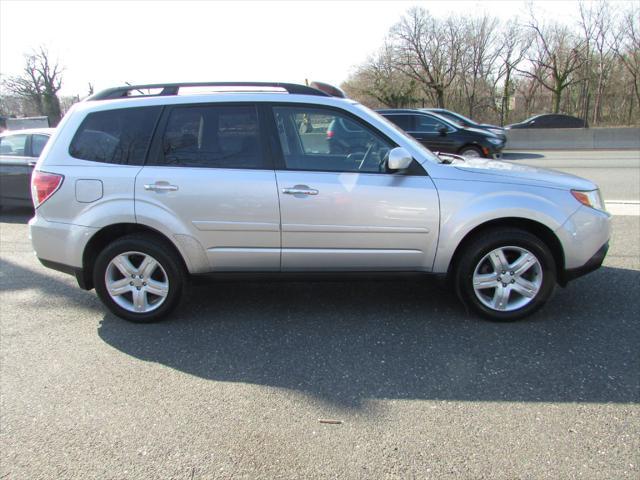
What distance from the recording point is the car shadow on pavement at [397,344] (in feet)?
9.48

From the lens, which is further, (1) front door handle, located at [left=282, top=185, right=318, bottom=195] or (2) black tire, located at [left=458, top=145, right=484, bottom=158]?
(2) black tire, located at [left=458, top=145, right=484, bottom=158]

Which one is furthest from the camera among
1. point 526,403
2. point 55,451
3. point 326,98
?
point 326,98

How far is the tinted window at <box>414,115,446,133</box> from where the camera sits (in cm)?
1336

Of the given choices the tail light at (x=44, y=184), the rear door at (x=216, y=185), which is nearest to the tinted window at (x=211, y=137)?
the rear door at (x=216, y=185)

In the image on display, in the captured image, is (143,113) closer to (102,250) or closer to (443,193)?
(102,250)

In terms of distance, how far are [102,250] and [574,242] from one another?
374cm

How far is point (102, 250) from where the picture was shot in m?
3.82

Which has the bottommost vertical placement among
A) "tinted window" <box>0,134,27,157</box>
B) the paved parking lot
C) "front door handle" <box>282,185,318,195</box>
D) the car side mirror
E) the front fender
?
the paved parking lot

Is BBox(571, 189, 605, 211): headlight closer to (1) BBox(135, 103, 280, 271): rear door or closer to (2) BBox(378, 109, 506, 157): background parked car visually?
(1) BBox(135, 103, 280, 271): rear door

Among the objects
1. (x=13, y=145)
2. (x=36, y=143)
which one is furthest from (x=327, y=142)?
(x=13, y=145)

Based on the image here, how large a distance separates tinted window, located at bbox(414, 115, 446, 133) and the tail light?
1118 cm

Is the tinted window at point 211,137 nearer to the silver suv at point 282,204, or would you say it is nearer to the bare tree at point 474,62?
the silver suv at point 282,204

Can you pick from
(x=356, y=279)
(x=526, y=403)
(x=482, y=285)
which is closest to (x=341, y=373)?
(x=356, y=279)

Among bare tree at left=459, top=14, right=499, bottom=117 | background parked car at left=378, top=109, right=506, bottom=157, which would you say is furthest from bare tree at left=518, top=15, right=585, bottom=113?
background parked car at left=378, top=109, right=506, bottom=157
